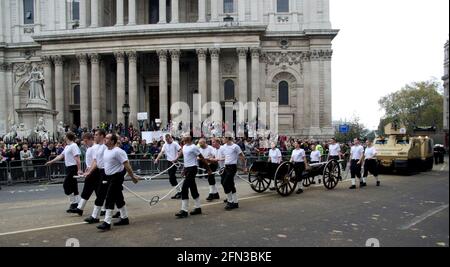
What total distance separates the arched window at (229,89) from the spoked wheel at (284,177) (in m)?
30.1

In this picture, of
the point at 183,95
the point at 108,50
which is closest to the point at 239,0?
the point at 183,95

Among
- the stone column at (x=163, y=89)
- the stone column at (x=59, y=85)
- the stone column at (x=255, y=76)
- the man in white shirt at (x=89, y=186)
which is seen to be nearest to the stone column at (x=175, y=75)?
the stone column at (x=163, y=89)

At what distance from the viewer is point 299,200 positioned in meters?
11.8

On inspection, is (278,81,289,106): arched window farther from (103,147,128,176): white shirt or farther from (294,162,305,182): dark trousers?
(103,147,128,176): white shirt

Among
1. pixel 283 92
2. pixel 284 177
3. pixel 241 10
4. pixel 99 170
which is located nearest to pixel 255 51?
pixel 241 10

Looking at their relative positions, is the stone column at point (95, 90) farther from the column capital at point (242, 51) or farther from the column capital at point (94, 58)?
the column capital at point (242, 51)

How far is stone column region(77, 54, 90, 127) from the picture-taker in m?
42.1

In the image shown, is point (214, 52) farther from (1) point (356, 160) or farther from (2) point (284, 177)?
(2) point (284, 177)

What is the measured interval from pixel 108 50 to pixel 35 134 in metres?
17.7

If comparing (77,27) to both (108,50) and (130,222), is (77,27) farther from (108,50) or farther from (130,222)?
(130,222)

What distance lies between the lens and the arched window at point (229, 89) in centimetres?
4272

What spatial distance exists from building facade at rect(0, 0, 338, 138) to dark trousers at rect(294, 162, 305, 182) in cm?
2654

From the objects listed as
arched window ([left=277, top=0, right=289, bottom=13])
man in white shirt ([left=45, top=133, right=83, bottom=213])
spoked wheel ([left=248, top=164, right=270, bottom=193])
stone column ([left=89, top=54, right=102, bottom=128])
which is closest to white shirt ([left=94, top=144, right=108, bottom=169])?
man in white shirt ([left=45, top=133, right=83, bottom=213])
